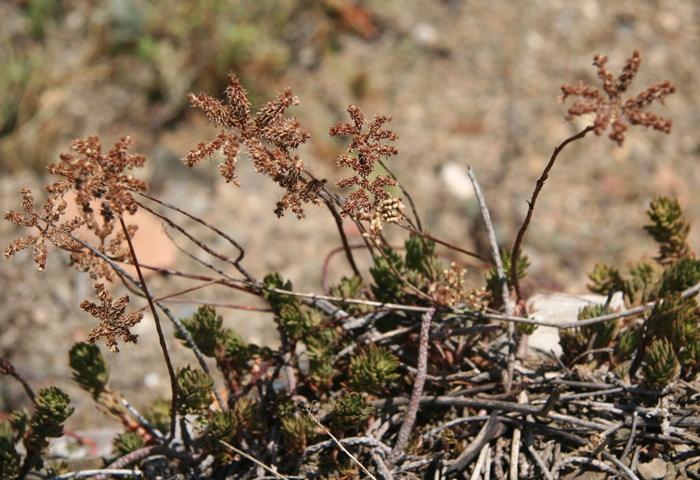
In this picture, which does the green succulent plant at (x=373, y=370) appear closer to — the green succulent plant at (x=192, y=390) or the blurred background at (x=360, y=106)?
the green succulent plant at (x=192, y=390)

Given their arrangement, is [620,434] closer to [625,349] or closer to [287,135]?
[625,349]

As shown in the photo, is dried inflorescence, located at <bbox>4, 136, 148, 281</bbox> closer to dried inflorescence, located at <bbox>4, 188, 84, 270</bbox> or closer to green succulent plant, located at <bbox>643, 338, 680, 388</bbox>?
dried inflorescence, located at <bbox>4, 188, 84, 270</bbox>

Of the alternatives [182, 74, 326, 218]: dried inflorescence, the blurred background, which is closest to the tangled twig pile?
[182, 74, 326, 218]: dried inflorescence

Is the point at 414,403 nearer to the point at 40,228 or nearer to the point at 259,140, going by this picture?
the point at 259,140

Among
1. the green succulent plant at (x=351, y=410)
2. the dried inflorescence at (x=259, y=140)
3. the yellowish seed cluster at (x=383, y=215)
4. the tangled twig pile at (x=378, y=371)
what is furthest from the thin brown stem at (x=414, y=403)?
the dried inflorescence at (x=259, y=140)

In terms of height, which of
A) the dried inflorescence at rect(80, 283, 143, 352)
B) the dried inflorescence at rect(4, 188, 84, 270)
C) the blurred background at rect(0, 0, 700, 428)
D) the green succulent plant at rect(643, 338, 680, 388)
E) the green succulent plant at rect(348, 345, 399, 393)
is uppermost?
the blurred background at rect(0, 0, 700, 428)

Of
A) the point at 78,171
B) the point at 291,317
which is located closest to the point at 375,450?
the point at 291,317
